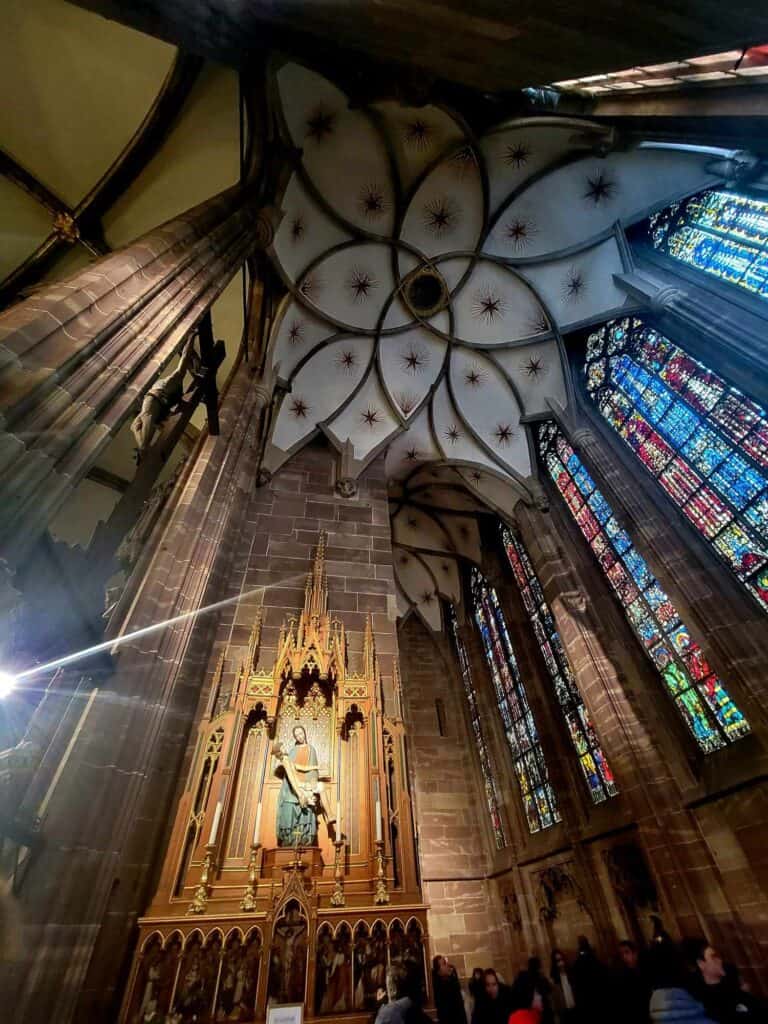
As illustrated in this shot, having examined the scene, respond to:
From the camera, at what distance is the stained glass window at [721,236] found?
5770mm

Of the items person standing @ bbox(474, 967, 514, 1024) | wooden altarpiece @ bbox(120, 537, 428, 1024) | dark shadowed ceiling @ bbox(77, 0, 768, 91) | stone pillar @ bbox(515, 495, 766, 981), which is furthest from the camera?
stone pillar @ bbox(515, 495, 766, 981)

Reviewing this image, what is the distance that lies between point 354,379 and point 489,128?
15.4ft

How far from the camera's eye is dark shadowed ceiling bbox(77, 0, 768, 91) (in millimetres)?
2688

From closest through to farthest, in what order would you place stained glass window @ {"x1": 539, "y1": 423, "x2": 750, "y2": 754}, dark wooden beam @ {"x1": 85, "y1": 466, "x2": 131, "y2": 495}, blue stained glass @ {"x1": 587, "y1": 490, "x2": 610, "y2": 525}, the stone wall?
stained glass window @ {"x1": 539, "y1": 423, "x2": 750, "y2": 754} < dark wooden beam @ {"x1": 85, "y1": 466, "x2": 131, "y2": 495} < blue stained glass @ {"x1": 587, "y1": 490, "x2": 610, "y2": 525} < the stone wall

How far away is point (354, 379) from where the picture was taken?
29.9 feet

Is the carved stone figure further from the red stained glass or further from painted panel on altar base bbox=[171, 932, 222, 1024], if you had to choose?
the red stained glass

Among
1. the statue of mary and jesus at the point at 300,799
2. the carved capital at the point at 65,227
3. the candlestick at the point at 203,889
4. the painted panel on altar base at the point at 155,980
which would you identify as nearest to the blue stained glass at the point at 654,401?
the statue of mary and jesus at the point at 300,799

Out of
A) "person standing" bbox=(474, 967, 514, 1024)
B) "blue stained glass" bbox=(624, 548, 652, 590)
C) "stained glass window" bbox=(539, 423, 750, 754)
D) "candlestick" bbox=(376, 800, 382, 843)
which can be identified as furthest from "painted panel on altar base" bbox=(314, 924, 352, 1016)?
"blue stained glass" bbox=(624, 548, 652, 590)

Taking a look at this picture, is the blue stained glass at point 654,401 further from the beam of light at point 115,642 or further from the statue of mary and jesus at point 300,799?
the statue of mary and jesus at point 300,799

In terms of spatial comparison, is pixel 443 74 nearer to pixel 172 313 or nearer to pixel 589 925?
pixel 172 313

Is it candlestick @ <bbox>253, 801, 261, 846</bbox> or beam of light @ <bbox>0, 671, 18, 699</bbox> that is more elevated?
beam of light @ <bbox>0, 671, 18, 699</bbox>

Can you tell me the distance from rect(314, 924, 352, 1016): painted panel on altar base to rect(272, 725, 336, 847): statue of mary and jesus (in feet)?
2.04

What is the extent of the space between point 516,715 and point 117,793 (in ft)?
28.1

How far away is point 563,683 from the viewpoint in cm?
841
